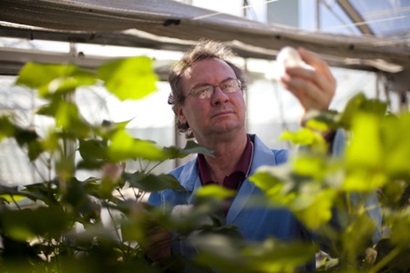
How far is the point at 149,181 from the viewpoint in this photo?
2.47ft

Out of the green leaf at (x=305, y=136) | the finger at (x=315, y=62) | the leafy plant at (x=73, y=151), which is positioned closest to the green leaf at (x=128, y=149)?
the leafy plant at (x=73, y=151)

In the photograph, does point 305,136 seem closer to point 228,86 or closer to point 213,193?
point 213,193

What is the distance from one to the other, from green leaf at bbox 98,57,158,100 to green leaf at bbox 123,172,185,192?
27 cm

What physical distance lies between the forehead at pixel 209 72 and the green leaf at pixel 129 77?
1191mm

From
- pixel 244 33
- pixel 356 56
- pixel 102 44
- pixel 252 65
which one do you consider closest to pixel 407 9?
pixel 356 56

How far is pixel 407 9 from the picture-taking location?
6.38m

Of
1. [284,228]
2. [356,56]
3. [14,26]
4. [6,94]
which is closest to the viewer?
[284,228]

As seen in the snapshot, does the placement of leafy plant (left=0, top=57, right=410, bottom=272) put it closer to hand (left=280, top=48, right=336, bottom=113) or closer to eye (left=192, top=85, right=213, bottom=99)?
hand (left=280, top=48, right=336, bottom=113)

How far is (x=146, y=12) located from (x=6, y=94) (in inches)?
59.9

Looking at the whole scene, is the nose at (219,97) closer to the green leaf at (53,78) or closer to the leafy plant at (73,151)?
the leafy plant at (73,151)

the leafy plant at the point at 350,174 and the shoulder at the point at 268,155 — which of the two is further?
the shoulder at the point at 268,155

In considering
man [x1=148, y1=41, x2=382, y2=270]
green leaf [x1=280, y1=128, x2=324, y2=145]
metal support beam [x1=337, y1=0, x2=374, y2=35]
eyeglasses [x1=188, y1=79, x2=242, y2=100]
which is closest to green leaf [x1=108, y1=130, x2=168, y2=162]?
green leaf [x1=280, y1=128, x2=324, y2=145]

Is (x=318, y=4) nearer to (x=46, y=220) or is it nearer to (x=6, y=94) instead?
(x=6, y=94)

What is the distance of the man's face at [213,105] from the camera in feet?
5.19
